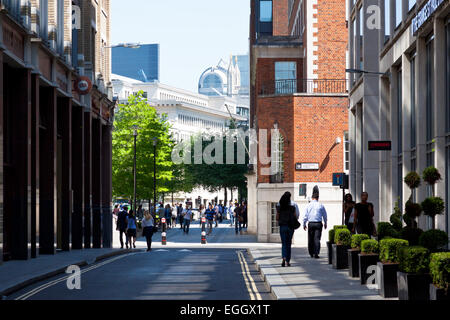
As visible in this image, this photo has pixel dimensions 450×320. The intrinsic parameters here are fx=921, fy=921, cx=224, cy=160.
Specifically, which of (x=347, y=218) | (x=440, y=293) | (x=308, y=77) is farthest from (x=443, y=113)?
(x=308, y=77)

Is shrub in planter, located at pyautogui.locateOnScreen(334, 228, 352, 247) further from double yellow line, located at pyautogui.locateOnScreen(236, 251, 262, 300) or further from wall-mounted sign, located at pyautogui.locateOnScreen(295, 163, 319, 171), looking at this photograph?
wall-mounted sign, located at pyautogui.locateOnScreen(295, 163, 319, 171)

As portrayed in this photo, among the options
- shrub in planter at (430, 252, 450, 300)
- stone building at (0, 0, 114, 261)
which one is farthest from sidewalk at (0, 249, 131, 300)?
shrub in planter at (430, 252, 450, 300)

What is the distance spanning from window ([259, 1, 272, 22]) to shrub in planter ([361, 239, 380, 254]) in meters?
63.3

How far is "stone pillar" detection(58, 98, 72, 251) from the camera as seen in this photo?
3425 centimetres

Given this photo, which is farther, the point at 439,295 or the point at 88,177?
the point at 88,177

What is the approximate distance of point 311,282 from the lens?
61.1 ft

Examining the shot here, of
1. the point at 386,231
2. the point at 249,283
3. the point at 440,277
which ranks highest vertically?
the point at 386,231

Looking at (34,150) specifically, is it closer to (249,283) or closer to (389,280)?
(249,283)

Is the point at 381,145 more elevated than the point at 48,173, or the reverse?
the point at 381,145

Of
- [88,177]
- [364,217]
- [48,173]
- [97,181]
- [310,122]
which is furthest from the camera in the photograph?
[310,122]

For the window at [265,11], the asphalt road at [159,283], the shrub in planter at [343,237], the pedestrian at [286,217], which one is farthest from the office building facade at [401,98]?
the window at [265,11]

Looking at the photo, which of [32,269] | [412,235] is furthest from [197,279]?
[412,235]

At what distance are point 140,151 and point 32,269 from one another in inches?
1998

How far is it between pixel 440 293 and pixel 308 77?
40279 millimetres
